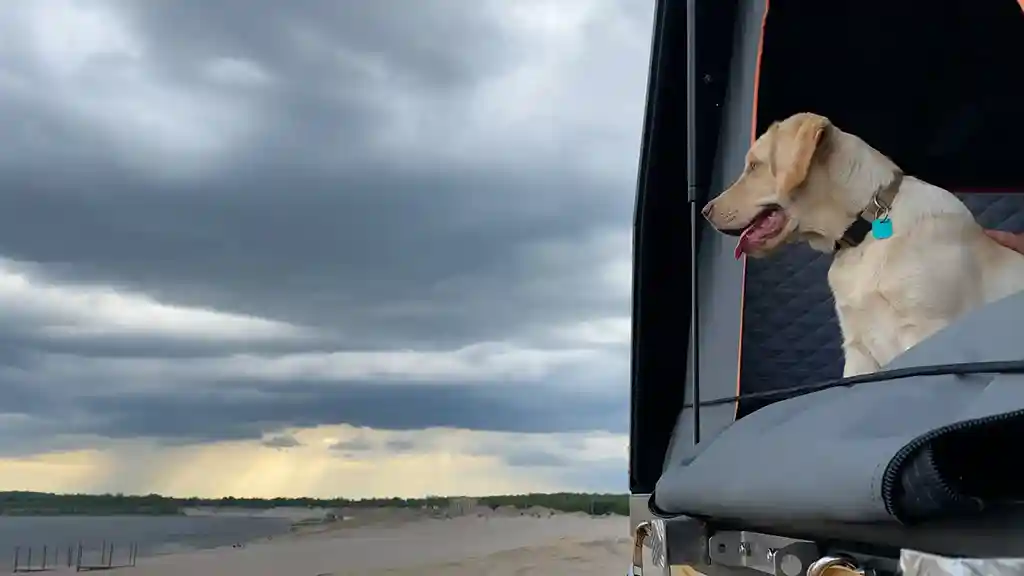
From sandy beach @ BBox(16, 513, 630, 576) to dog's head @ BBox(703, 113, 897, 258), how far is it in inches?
316

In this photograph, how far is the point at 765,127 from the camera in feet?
10.3

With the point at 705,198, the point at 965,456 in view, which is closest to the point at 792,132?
the point at 705,198

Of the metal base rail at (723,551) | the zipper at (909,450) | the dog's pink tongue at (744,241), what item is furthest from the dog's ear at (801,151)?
the zipper at (909,450)

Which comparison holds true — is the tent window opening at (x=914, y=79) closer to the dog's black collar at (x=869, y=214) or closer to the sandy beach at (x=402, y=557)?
the dog's black collar at (x=869, y=214)

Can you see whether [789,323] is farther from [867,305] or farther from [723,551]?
[723,551]

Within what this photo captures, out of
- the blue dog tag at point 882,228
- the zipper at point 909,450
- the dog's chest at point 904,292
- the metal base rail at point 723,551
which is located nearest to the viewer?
the zipper at point 909,450

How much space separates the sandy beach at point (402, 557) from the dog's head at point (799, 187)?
803 centimetres

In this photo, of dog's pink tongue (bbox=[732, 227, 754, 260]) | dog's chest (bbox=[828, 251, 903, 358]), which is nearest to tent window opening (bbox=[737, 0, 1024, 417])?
dog's pink tongue (bbox=[732, 227, 754, 260])

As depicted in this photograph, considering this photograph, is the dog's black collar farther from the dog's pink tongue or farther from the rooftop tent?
the rooftop tent

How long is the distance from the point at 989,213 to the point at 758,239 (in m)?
1.25

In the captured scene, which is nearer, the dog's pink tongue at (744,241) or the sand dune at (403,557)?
the dog's pink tongue at (744,241)

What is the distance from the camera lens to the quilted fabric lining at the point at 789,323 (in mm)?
3080

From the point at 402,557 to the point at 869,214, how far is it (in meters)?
18.8

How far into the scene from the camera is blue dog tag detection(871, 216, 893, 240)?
8.82 feet
